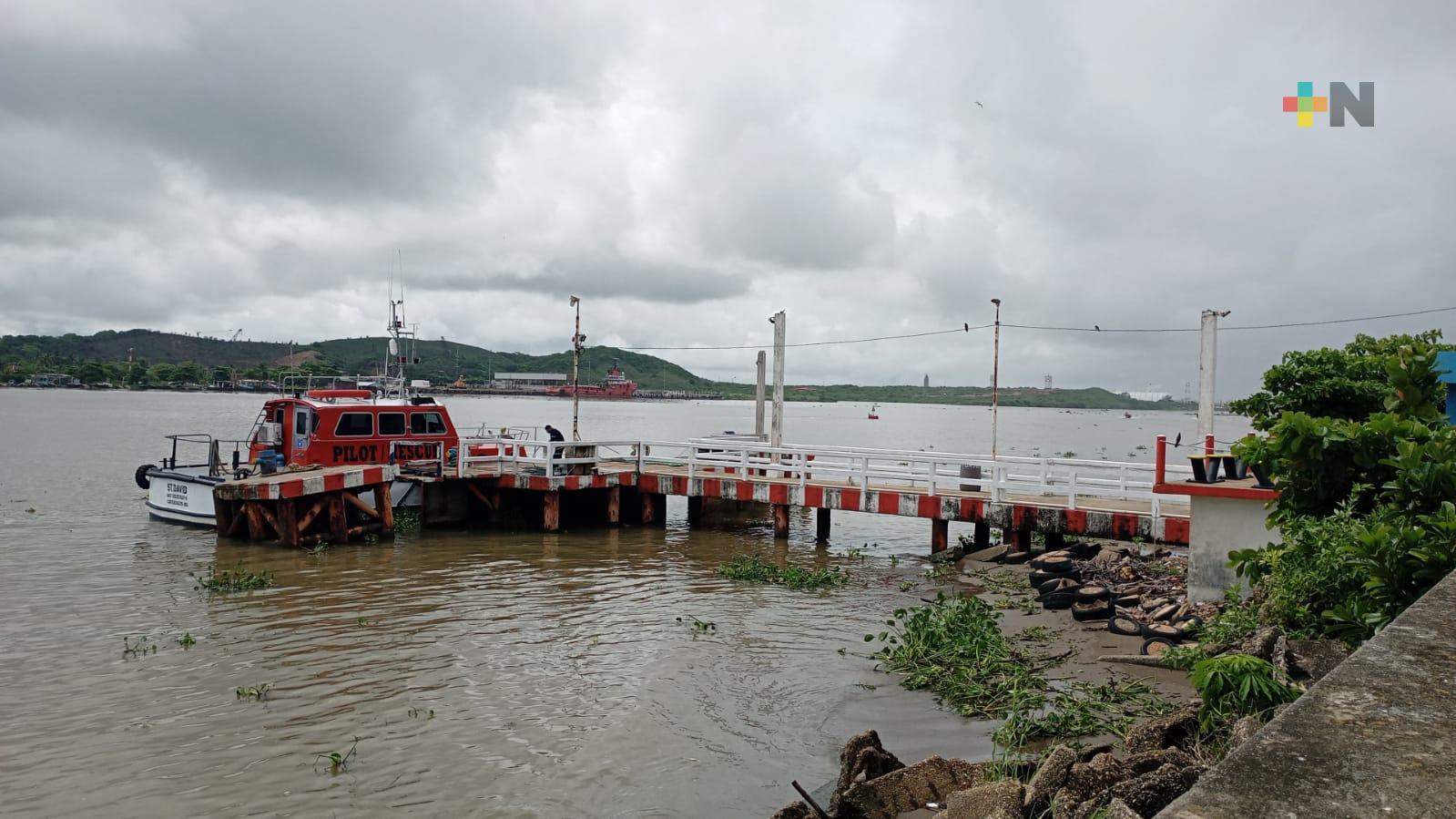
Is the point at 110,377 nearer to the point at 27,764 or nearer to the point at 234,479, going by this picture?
the point at 234,479

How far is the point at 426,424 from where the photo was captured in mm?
24141

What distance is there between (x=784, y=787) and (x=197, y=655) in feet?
26.4

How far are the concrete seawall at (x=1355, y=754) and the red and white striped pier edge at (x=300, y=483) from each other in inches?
750

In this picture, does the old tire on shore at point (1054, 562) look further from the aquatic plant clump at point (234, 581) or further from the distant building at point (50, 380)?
the distant building at point (50, 380)

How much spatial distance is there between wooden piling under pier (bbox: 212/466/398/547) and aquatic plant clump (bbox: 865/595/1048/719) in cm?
1298

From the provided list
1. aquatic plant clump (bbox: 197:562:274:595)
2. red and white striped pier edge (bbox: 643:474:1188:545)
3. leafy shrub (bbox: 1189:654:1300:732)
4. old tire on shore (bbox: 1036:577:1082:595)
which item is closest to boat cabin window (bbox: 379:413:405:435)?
red and white striped pier edge (bbox: 643:474:1188:545)

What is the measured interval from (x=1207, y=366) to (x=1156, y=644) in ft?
34.9

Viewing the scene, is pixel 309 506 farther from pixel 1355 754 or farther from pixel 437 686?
pixel 1355 754

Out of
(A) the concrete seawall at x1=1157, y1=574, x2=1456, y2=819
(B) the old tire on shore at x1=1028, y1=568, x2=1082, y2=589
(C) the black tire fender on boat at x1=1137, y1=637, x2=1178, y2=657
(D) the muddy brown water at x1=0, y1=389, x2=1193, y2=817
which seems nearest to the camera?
(A) the concrete seawall at x1=1157, y1=574, x2=1456, y2=819

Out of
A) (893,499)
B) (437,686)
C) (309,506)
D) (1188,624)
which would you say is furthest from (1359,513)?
(309,506)

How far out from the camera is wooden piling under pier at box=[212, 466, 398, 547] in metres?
18.9

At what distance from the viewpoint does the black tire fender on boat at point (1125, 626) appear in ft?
35.7

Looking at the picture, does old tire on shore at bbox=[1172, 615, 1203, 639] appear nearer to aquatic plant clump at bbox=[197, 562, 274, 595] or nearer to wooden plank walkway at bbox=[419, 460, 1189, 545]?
wooden plank walkway at bbox=[419, 460, 1189, 545]

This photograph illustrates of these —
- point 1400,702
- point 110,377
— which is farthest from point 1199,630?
point 110,377
